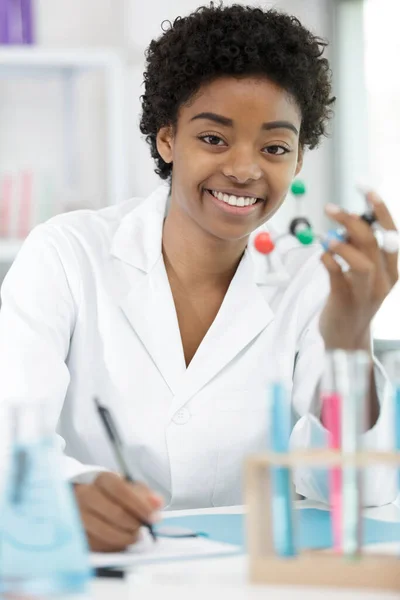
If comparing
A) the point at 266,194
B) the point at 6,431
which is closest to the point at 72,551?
the point at 6,431

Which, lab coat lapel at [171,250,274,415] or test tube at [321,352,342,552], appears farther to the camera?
lab coat lapel at [171,250,274,415]

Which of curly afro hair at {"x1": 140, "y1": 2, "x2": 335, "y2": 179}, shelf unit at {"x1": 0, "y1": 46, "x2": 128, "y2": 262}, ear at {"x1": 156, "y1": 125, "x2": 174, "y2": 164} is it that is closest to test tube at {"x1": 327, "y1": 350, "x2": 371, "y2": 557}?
curly afro hair at {"x1": 140, "y1": 2, "x2": 335, "y2": 179}

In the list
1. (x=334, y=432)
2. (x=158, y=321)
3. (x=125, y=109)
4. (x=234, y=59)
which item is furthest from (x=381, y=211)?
(x=125, y=109)

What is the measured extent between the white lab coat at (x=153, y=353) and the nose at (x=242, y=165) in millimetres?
274

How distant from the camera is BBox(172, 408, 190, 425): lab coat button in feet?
5.43

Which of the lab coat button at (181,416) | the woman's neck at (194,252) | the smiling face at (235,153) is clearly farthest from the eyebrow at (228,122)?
the lab coat button at (181,416)

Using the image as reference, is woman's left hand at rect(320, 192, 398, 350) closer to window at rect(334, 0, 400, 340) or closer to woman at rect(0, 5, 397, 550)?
woman at rect(0, 5, 397, 550)

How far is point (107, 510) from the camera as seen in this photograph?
1163 mm

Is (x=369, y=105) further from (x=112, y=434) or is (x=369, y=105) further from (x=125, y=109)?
(x=112, y=434)

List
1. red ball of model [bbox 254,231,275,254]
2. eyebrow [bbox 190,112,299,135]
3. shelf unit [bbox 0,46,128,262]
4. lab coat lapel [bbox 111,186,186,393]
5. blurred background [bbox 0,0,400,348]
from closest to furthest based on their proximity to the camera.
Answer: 1. eyebrow [bbox 190,112,299,135]
2. lab coat lapel [bbox 111,186,186,393]
3. red ball of model [bbox 254,231,275,254]
4. shelf unit [bbox 0,46,128,262]
5. blurred background [bbox 0,0,400,348]

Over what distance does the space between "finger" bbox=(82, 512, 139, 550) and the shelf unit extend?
2156 mm

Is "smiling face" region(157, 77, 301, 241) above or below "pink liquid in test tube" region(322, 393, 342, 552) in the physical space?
above

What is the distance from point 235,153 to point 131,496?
2.41ft

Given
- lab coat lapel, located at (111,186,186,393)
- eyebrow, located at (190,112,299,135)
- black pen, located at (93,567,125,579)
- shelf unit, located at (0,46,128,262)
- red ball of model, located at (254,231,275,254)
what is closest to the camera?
black pen, located at (93,567,125,579)
